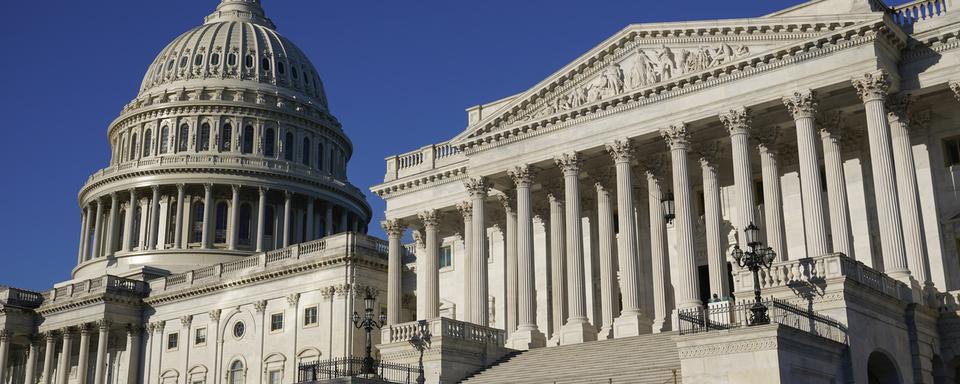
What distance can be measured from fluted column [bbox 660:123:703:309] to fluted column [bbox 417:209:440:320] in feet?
49.6

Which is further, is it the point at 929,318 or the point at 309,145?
the point at 309,145

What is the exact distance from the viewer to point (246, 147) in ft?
329

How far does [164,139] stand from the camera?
100500mm

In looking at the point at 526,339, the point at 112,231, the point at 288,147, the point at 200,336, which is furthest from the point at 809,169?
the point at 112,231

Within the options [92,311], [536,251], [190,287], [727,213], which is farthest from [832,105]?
[92,311]

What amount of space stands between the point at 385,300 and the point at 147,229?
1506 inches

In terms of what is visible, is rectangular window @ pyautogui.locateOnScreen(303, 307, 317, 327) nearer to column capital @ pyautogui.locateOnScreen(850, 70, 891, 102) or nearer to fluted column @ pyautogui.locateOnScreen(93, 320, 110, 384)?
fluted column @ pyautogui.locateOnScreen(93, 320, 110, 384)

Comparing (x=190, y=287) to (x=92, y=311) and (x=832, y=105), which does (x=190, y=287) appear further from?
(x=832, y=105)

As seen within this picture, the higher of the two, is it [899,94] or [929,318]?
[899,94]

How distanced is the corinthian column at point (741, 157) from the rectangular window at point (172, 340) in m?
46.6

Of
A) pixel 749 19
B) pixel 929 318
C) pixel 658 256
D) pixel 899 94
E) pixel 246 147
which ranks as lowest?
pixel 929 318

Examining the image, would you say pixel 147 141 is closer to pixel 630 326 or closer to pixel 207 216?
pixel 207 216

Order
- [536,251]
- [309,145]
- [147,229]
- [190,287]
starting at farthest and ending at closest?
[309,145], [147,229], [190,287], [536,251]

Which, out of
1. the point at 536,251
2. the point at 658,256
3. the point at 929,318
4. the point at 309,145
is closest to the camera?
the point at 929,318
